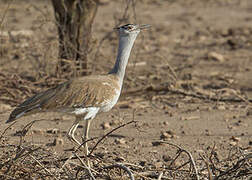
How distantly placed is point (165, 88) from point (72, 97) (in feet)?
5.48

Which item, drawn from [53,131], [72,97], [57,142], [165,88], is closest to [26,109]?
[72,97]

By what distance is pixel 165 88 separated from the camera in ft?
16.8

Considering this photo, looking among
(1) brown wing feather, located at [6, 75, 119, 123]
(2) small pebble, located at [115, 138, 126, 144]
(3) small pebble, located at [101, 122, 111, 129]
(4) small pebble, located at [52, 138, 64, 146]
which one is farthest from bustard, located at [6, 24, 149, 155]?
(3) small pebble, located at [101, 122, 111, 129]

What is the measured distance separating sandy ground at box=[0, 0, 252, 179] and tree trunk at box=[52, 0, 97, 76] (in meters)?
0.12

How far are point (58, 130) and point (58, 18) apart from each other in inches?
58.0

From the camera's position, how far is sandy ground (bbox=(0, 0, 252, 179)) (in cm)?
418

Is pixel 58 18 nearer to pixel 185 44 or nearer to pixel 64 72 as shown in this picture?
pixel 64 72

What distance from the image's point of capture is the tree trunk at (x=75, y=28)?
211 inches

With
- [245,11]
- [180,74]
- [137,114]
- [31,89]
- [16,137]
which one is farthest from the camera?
[245,11]

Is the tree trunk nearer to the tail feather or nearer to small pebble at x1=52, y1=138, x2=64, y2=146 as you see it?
small pebble at x1=52, y1=138, x2=64, y2=146

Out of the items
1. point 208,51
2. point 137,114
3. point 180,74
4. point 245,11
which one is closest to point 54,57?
point 137,114

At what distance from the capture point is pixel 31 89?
5.22m

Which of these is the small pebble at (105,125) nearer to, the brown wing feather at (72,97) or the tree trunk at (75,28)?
the brown wing feather at (72,97)

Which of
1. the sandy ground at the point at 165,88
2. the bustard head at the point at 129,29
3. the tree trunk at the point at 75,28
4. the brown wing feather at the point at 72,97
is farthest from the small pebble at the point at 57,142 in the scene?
the tree trunk at the point at 75,28
